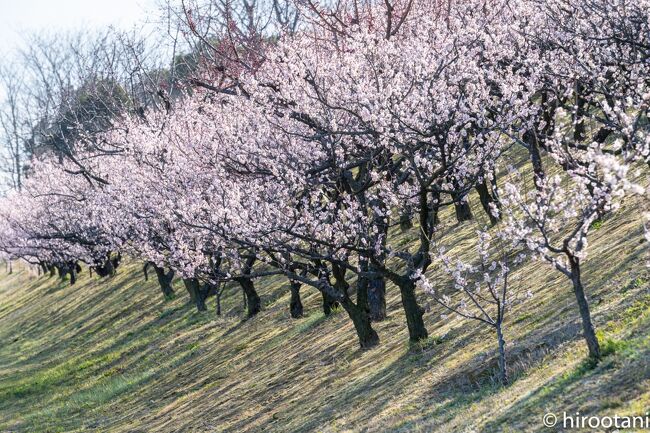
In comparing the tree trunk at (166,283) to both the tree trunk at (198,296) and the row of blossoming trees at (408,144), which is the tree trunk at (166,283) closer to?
the tree trunk at (198,296)

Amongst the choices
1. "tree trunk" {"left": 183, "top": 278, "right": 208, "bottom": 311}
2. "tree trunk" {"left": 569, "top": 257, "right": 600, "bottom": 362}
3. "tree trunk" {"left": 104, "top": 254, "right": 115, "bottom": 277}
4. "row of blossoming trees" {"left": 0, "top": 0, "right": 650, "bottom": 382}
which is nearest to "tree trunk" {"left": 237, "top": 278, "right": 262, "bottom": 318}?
"row of blossoming trees" {"left": 0, "top": 0, "right": 650, "bottom": 382}

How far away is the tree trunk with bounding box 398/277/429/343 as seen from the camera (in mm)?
14977

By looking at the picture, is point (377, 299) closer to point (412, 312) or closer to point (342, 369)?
point (342, 369)

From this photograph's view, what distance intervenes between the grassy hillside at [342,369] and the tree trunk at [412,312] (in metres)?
0.35

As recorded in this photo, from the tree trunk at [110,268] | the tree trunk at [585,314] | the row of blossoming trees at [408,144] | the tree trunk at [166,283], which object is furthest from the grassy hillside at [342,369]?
the tree trunk at [110,268]

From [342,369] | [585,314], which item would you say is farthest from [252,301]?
[585,314]

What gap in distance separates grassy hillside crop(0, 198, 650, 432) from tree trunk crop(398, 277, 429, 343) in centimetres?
35

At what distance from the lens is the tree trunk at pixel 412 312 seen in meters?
15.0

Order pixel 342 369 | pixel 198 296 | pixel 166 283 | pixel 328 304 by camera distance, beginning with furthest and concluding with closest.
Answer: pixel 166 283
pixel 198 296
pixel 328 304
pixel 342 369

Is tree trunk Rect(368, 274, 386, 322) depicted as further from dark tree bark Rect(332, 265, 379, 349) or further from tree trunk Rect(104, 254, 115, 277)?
tree trunk Rect(104, 254, 115, 277)

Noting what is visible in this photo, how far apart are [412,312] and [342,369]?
2.10 meters

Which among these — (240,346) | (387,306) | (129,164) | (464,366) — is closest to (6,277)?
(129,164)

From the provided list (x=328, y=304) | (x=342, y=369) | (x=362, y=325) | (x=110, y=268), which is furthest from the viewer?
(x=110, y=268)

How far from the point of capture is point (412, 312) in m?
15.0
